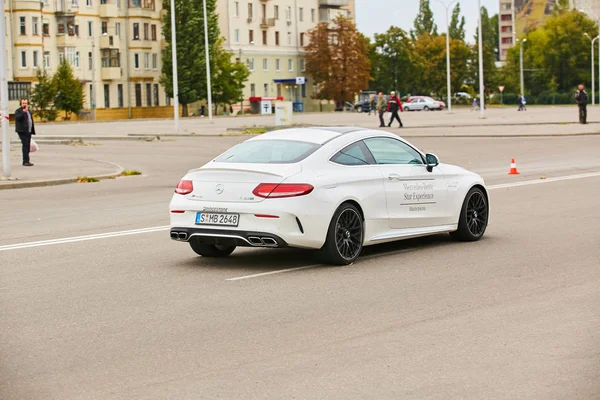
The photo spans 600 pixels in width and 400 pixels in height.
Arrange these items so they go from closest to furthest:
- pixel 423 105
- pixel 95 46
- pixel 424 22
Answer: pixel 95 46 < pixel 423 105 < pixel 424 22

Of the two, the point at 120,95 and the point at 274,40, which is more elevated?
the point at 274,40

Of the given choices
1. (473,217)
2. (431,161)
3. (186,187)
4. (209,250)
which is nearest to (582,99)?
(473,217)

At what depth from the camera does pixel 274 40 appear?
5148 inches

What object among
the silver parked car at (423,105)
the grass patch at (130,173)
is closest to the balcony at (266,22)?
the silver parked car at (423,105)

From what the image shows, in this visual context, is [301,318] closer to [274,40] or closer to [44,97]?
[44,97]

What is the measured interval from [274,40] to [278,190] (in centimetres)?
12075

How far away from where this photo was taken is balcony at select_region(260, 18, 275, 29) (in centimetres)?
12788

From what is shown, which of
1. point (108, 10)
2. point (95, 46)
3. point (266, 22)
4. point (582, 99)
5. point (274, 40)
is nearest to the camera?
point (582, 99)

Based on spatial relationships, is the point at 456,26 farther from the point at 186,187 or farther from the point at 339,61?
the point at 186,187

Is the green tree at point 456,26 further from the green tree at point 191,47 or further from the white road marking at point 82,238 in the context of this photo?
the white road marking at point 82,238

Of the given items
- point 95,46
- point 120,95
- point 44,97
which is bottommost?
point 44,97

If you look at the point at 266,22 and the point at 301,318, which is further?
the point at 266,22

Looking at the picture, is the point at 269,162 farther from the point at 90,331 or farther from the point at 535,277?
the point at 90,331

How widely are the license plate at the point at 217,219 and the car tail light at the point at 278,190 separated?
1.08 feet
